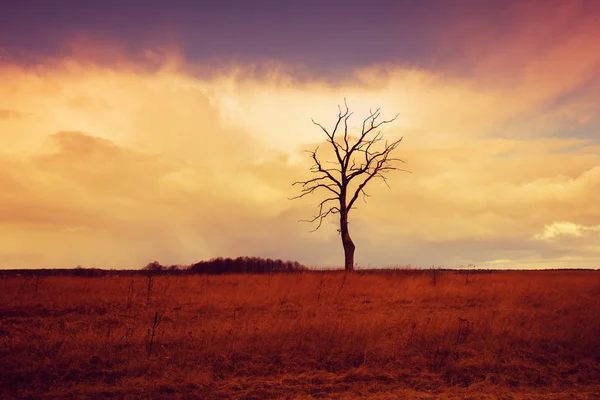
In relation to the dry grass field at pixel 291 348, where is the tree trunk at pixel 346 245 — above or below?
above

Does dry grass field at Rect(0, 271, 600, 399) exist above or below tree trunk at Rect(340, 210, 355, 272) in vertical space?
below

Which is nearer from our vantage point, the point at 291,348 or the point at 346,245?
the point at 291,348

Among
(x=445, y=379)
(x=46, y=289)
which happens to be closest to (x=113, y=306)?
(x=46, y=289)

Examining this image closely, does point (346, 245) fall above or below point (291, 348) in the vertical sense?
above

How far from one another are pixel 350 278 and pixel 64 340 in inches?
510

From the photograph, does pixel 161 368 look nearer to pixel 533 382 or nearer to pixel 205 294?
pixel 533 382

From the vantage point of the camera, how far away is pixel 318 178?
3002 centimetres

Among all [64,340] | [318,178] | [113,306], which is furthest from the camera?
[318,178]

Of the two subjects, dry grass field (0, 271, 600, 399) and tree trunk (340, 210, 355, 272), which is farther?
tree trunk (340, 210, 355, 272)

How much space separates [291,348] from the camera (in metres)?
8.96

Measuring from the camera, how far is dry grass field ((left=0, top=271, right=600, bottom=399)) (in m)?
7.30

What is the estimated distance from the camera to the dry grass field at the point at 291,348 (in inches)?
287

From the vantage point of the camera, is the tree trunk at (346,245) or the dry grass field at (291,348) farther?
the tree trunk at (346,245)

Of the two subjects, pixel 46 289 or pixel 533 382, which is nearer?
pixel 533 382
